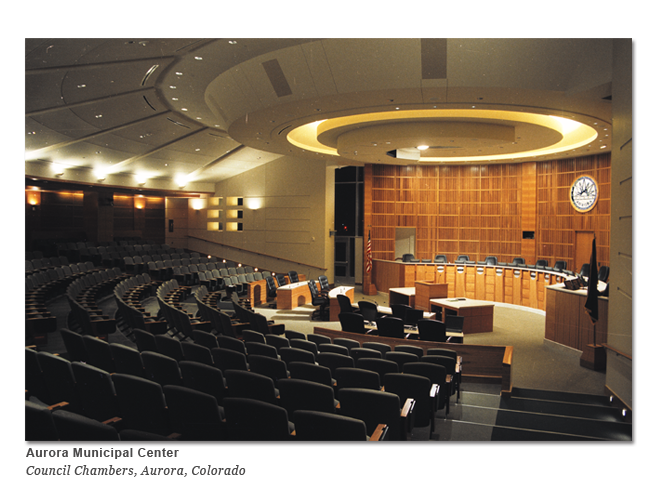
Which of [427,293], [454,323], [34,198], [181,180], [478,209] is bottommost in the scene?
[454,323]

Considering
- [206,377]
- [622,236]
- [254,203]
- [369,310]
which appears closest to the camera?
[206,377]

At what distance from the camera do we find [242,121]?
788 cm

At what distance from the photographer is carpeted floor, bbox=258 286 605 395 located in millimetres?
5137

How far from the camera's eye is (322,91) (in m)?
6.02

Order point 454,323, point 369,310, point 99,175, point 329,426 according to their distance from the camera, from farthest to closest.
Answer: point 99,175 < point 369,310 < point 454,323 < point 329,426

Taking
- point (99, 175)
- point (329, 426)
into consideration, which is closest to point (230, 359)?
point (329, 426)

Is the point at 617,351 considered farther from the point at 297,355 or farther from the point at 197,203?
the point at 197,203

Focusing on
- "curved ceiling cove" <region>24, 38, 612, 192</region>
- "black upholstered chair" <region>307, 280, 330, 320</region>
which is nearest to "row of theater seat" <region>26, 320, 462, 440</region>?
"curved ceiling cove" <region>24, 38, 612, 192</region>

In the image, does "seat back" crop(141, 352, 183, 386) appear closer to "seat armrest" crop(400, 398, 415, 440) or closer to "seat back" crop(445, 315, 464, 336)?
"seat armrest" crop(400, 398, 415, 440)

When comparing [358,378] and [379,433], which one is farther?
[358,378]

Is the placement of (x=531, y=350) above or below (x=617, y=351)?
below

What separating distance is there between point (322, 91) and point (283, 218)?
10.9 m

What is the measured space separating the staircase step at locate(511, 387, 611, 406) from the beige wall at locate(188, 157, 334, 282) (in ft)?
35.6
